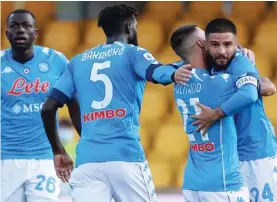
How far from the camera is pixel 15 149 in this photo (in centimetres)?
693

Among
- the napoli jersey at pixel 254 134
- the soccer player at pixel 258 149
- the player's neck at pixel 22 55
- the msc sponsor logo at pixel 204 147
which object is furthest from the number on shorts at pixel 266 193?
the player's neck at pixel 22 55

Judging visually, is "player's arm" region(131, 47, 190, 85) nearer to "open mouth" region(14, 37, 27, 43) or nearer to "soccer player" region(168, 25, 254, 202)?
"soccer player" region(168, 25, 254, 202)

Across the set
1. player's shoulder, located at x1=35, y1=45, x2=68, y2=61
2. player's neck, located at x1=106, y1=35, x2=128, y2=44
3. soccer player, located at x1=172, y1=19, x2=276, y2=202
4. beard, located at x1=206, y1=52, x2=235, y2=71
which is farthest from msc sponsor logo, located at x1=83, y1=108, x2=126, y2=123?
player's shoulder, located at x1=35, y1=45, x2=68, y2=61

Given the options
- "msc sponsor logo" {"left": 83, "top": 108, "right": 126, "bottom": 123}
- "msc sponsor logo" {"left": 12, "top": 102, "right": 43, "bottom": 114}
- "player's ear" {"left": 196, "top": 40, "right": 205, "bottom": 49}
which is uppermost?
"player's ear" {"left": 196, "top": 40, "right": 205, "bottom": 49}

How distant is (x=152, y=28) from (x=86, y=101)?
7.26 m

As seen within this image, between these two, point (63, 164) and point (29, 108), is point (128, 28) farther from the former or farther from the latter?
point (29, 108)

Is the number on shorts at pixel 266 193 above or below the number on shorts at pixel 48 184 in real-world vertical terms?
below

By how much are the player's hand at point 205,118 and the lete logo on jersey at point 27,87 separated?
1739 mm

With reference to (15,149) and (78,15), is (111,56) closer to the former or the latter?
(15,149)

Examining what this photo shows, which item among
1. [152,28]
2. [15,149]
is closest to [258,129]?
[15,149]

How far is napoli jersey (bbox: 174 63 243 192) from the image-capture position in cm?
552

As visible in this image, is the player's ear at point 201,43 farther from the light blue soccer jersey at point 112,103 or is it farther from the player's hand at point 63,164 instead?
the player's hand at point 63,164

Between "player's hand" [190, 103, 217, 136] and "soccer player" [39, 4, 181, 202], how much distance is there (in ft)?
1.13

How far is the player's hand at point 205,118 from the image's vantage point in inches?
217
